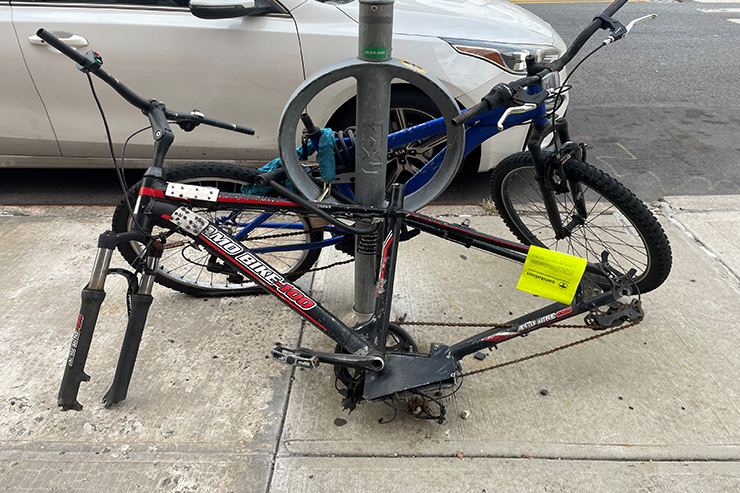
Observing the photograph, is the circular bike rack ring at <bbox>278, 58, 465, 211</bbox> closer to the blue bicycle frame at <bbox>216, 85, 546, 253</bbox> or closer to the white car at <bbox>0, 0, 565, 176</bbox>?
the blue bicycle frame at <bbox>216, 85, 546, 253</bbox>

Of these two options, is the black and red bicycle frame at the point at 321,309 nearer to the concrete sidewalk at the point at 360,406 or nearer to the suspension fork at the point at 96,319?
the suspension fork at the point at 96,319

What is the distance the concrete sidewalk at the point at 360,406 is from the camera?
1.94 m

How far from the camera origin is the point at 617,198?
2432 millimetres

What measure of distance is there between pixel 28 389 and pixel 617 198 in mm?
2710

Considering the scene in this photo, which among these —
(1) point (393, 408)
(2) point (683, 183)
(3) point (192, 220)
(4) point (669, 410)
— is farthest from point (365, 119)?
(2) point (683, 183)

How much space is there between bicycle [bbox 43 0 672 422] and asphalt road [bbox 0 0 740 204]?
74.4 inches

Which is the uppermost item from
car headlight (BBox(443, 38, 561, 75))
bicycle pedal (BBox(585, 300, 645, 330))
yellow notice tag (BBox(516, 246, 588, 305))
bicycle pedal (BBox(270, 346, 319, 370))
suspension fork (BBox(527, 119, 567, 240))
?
car headlight (BBox(443, 38, 561, 75))

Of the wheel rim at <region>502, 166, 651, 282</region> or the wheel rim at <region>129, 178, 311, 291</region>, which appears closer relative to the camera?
the wheel rim at <region>129, 178, 311, 291</region>

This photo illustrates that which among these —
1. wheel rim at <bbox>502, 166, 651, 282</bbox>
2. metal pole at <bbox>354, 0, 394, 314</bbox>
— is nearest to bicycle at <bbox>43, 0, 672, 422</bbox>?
metal pole at <bbox>354, 0, 394, 314</bbox>

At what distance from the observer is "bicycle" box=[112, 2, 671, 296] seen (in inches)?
94.7

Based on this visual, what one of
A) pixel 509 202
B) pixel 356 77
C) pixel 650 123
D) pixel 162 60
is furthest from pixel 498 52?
pixel 650 123

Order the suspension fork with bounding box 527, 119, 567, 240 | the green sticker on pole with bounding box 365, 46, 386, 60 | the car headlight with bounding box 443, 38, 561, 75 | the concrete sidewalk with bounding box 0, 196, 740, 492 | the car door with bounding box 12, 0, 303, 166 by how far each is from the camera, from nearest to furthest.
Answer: the green sticker on pole with bounding box 365, 46, 386, 60 < the concrete sidewalk with bounding box 0, 196, 740, 492 < the suspension fork with bounding box 527, 119, 567, 240 < the car door with bounding box 12, 0, 303, 166 < the car headlight with bounding box 443, 38, 561, 75

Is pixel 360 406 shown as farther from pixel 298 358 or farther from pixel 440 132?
pixel 440 132

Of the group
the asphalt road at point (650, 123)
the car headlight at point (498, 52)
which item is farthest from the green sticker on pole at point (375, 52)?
the asphalt road at point (650, 123)
